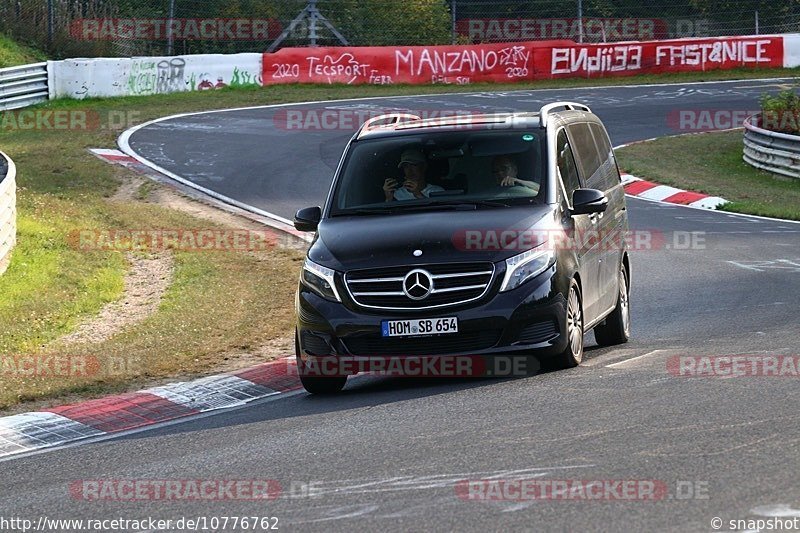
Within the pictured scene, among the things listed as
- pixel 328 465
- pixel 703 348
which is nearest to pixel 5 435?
pixel 328 465

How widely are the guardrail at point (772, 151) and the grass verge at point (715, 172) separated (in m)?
0.15

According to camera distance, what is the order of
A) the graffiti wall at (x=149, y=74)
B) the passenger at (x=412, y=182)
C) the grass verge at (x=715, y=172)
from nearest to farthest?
1. the passenger at (x=412, y=182)
2. the grass verge at (x=715, y=172)
3. the graffiti wall at (x=149, y=74)

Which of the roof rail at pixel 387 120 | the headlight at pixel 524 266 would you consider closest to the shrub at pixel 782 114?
the roof rail at pixel 387 120

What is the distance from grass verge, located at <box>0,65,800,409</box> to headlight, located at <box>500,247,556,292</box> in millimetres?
3068

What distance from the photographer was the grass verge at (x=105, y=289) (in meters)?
11.7

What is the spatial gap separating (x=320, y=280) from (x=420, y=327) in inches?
31.9

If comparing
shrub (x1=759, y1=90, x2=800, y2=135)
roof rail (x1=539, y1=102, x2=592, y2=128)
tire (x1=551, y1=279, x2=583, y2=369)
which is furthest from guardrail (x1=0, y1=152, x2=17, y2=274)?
shrub (x1=759, y1=90, x2=800, y2=135)

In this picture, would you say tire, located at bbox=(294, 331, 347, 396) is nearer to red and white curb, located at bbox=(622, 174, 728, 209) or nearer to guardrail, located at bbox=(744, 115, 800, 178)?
red and white curb, located at bbox=(622, 174, 728, 209)

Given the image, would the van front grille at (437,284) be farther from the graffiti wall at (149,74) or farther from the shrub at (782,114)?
the graffiti wall at (149,74)

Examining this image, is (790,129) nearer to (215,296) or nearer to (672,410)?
(215,296)

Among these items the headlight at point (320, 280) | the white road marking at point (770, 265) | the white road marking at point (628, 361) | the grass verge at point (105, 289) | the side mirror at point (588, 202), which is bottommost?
the white road marking at point (770, 265)

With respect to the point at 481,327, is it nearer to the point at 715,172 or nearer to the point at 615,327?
the point at 615,327

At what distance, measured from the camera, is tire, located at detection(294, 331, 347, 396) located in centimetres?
988

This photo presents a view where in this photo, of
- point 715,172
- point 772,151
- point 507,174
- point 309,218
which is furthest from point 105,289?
point 772,151
